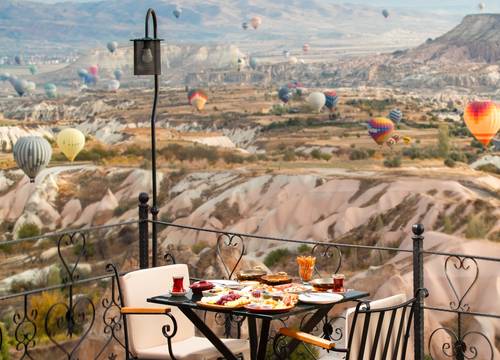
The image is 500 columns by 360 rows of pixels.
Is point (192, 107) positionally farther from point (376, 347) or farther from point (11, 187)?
point (376, 347)

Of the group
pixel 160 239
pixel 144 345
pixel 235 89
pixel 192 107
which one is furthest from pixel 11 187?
pixel 144 345

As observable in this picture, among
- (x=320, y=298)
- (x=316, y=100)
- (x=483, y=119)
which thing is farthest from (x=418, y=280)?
(x=316, y=100)

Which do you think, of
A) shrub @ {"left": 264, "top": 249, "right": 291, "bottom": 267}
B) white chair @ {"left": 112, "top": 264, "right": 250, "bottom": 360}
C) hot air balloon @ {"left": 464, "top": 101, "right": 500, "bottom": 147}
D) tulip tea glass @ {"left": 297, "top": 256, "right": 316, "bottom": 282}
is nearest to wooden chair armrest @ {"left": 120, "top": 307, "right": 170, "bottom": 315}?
white chair @ {"left": 112, "top": 264, "right": 250, "bottom": 360}

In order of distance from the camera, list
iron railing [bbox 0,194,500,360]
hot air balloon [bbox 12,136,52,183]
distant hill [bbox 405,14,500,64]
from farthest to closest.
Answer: distant hill [bbox 405,14,500,64] < hot air balloon [bbox 12,136,52,183] < iron railing [bbox 0,194,500,360]

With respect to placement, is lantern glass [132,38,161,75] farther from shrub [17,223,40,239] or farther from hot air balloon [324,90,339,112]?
hot air balloon [324,90,339,112]

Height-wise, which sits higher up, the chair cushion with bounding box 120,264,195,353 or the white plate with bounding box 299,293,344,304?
the white plate with bounding box 299,293,344,304

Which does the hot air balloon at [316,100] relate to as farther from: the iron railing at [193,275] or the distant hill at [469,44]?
the distant hill at [469,44]
